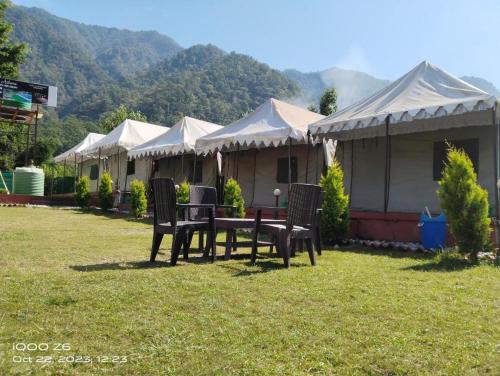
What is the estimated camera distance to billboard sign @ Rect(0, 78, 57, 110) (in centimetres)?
2466

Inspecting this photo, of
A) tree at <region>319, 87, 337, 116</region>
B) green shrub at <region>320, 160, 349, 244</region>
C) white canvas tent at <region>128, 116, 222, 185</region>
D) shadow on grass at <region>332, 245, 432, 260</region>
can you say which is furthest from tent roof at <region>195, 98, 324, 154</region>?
tree at <region>319, 87, 337, 116</region>

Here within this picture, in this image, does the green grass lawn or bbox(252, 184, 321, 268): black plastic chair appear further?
bbox(252, 184, 321, 268): black plastic chair

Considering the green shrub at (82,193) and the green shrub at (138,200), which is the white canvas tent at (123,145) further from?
the green shrub at (138,200)

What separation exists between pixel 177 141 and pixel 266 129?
5.15 m

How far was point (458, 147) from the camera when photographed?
33.2ft

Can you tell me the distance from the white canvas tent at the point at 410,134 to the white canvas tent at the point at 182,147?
19.0 feet

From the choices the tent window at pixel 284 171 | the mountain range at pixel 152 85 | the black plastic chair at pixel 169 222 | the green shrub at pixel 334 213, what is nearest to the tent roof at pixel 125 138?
the tent window at pixel 284 171

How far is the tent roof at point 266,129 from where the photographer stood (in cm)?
1152

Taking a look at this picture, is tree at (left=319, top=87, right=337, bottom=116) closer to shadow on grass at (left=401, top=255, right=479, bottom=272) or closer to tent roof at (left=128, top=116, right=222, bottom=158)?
tent roof at (left=128, top=116, right=222, bottom=158)

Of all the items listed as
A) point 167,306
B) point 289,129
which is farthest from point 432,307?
point 289,129

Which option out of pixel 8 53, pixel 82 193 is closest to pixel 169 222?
pixel 82 193

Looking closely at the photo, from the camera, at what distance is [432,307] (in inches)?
140

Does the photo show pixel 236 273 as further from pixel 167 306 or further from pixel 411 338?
pixel 411 338

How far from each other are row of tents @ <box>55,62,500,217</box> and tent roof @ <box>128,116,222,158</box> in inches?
1.9
